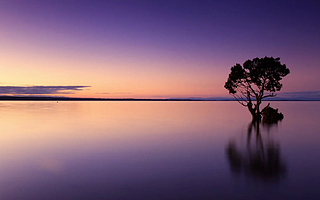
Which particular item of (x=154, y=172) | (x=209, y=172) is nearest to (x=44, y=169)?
(x=154, y=172)

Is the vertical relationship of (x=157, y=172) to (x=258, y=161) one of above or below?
above

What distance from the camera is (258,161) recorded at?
541 inches

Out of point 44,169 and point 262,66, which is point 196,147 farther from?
point 262,66

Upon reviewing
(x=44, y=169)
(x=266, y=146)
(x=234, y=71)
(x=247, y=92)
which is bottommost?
(x=266, y=146)

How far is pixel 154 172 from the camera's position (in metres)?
11.7

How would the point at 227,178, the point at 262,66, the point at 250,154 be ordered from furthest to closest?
the point at 262,66 → the point at 250,154 → the point at 227,178

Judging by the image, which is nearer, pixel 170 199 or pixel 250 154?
pixel 170 199

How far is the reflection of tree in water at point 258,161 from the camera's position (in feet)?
36.7

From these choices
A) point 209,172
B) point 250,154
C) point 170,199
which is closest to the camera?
point 170,199

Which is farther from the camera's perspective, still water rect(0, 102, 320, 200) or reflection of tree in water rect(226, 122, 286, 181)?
Result: reflection of tree in water rect(226, 122, 286, 181)

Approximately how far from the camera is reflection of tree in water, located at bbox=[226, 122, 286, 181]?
11.2m

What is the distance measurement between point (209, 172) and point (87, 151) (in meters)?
10.1

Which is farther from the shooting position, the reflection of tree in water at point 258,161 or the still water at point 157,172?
the reflection of tree in water at point 258,161

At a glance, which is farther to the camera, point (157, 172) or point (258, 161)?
point (258, 161)
